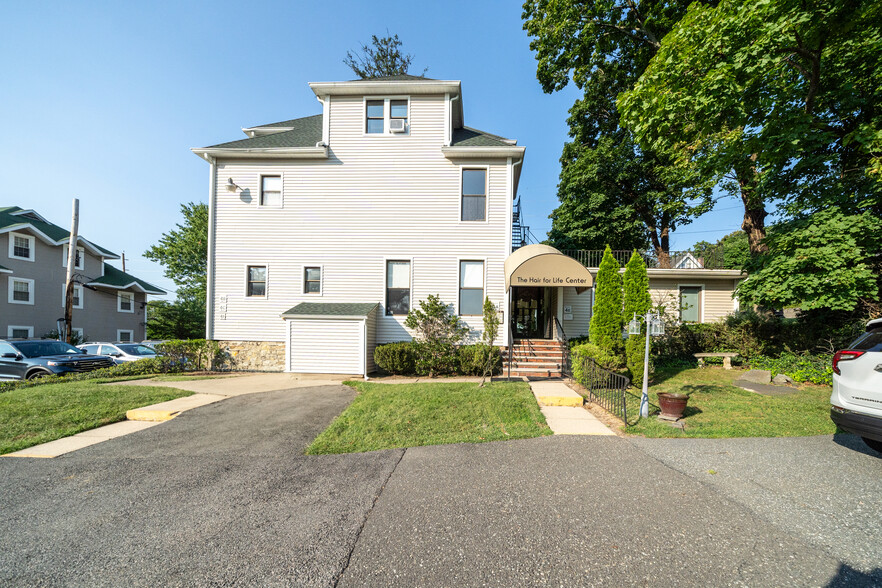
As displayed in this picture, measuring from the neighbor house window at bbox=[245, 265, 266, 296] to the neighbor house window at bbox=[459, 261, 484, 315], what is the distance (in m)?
7.61

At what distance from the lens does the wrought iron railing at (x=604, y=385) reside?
662 cm

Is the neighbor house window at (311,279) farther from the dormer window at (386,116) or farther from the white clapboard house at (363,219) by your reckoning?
the dormer window at (386,116)

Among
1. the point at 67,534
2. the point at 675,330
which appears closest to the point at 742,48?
the point at 675,330

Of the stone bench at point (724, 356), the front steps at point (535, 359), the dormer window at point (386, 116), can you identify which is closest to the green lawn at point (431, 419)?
the front steps at point (535, 359)

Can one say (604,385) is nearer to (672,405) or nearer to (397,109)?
(672,405)

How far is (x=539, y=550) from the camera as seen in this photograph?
8.93 ft

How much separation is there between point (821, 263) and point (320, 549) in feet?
40.5

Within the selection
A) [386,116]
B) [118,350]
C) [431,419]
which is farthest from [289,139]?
[431,419]

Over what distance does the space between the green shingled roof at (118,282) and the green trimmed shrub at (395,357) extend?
77.8ft

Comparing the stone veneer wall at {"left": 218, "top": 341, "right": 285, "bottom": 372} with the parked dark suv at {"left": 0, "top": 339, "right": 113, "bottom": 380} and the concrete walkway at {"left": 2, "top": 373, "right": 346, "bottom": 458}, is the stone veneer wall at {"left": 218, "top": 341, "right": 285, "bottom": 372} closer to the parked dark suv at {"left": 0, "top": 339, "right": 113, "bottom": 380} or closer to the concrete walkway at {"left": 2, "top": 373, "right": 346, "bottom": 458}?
the concrete walkway at {"left": 2, "top": 373, "right": 346, "bottom": 458}

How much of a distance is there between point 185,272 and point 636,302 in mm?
35750

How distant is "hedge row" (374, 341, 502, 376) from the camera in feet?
36.5

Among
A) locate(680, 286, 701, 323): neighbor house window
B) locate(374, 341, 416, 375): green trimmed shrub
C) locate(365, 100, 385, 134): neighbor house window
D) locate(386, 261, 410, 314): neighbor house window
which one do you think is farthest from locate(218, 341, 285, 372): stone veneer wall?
locate(680, 286, 701, 323): neighbor house window

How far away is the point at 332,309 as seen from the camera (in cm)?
→ 1198
